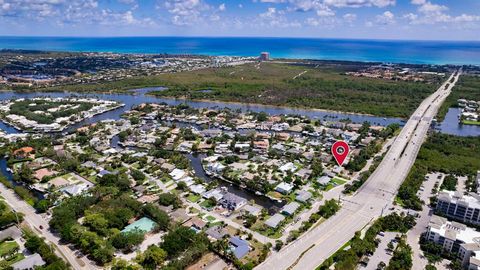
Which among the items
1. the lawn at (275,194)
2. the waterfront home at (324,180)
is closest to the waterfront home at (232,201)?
the lawn at (275,194)

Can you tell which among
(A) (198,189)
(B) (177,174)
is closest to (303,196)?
(A) (198,189)

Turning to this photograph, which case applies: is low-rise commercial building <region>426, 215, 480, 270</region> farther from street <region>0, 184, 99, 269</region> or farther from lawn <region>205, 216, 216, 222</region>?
street <region>0, 184, 99, 269</region>

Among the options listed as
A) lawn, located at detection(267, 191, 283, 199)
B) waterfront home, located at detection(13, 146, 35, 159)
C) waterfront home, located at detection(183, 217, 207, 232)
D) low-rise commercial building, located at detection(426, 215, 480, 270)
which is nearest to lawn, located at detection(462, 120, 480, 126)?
low-rise commercial building, located at detection(426, 215, 480, 270)

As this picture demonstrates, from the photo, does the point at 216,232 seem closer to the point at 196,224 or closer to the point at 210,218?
the point at 196,224

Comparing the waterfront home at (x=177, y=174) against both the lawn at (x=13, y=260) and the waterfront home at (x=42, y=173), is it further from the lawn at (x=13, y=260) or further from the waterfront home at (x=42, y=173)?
the lawn at (x=13, y=260)

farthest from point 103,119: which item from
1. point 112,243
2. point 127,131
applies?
point 112,243
